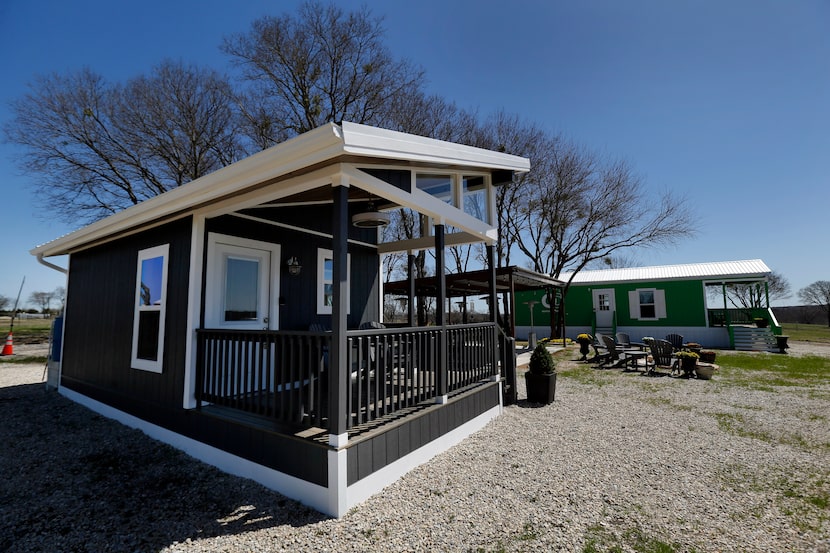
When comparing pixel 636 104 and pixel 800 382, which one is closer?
pixel 800 382

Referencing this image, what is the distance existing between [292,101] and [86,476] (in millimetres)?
12666

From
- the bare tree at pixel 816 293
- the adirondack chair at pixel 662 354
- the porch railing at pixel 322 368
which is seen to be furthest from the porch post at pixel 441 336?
the bare tree at pixel 816 293

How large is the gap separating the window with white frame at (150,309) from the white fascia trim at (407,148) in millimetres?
3157

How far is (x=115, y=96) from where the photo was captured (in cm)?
1331

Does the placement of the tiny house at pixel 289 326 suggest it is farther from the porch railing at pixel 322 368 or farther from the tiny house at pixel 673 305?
the tiny house at pixel 673 305

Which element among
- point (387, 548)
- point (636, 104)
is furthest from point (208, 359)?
point (636, 104)

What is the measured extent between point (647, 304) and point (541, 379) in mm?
13099

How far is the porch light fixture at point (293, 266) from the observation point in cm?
502

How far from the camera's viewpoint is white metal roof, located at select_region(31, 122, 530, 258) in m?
2.63

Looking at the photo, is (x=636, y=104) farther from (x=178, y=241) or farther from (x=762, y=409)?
(x=178, y=241)

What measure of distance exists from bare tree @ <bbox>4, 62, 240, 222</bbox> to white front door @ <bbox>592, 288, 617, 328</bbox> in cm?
1672

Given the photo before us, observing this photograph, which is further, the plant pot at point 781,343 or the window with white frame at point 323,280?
the plant pot at point 781,343

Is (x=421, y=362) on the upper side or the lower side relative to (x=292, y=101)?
lower

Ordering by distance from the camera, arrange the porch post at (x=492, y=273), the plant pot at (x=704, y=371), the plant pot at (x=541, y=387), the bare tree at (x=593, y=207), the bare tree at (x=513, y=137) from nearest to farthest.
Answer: the porch post at (x=492, y=273) → the plant pot at (x=541, y=387) → the plant pot at (x=704, y=371) → the bare tree at (x=513, y=137) → the bare tree at (x=593, y=207)
